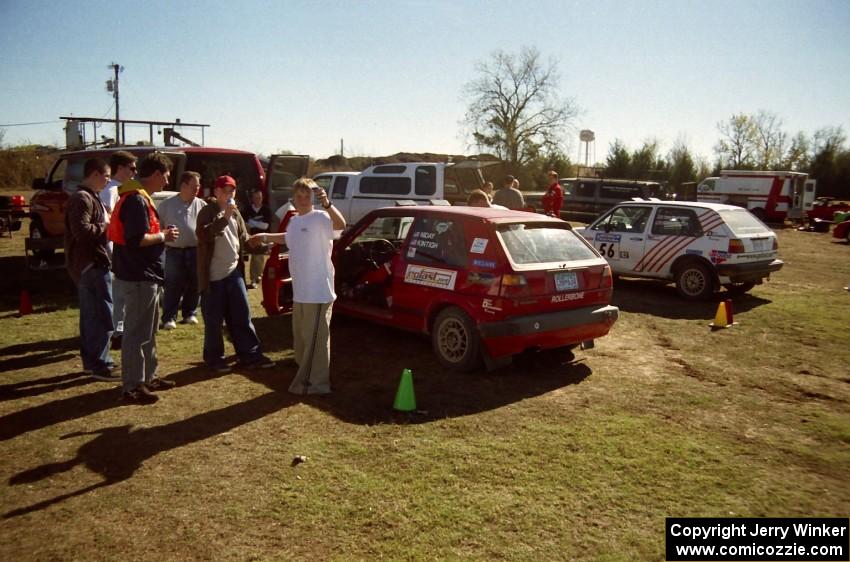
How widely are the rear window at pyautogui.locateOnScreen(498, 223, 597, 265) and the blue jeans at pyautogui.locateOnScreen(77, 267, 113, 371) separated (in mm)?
3822

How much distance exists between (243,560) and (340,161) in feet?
115

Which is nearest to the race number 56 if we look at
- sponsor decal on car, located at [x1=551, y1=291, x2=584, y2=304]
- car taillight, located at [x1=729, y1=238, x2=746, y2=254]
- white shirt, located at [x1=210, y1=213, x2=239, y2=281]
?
car taillight, located at [x1=729, y1=238, x2=746, y2=254]

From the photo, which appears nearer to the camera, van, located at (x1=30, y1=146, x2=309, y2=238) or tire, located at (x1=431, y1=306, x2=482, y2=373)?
tire, located at (x1=431, y1=306, x2=482, y2=373)

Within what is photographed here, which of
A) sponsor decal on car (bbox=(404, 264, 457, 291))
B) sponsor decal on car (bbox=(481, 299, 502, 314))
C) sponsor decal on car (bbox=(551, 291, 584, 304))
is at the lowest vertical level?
sponsor decal on car (bbox=(481, 299, 502, 314))

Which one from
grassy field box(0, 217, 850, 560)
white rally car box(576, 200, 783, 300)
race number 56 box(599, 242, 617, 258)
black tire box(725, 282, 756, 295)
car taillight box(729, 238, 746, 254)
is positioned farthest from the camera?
race number 56 box(599, 242, 617, 258)

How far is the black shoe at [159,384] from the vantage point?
5.95m

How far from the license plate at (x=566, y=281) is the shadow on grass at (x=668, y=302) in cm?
381

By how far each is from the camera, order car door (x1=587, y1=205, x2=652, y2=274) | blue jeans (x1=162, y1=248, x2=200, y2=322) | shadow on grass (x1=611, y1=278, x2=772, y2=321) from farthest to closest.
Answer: car door (x1=587, y1=205, x2=652, y2=274)
shadow on grass (x1=611, y1=278, x2=772, y2=321)
blue jeans (x1=162, y1=248, x2=200, y2=322)

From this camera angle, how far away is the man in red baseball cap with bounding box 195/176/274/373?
621 cm

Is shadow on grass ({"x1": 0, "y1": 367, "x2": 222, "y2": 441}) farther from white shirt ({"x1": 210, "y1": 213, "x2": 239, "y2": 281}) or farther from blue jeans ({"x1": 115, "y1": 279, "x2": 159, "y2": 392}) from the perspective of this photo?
white shirt ({"x1": 210, "y1": 213, "x2": 239, "y2": 281})

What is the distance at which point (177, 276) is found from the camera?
7719 millimetres

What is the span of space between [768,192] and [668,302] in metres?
23.2

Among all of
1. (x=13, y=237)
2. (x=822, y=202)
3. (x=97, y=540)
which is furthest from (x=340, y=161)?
(x=97, y=540)

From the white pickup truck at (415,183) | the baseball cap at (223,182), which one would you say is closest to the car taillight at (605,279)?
the baseball cap at (223,182)
